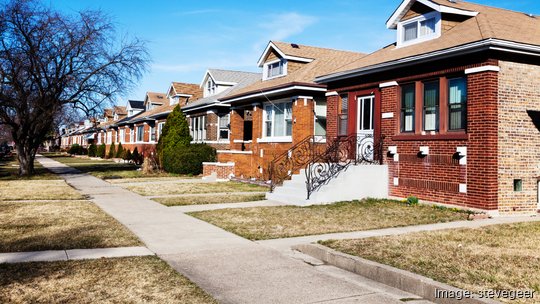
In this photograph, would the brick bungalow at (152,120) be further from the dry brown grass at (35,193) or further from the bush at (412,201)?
the bush at (412,201)

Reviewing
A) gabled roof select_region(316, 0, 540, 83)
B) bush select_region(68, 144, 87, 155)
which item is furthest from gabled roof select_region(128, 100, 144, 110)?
gabled roof select_region(316, 0, 540, 83)

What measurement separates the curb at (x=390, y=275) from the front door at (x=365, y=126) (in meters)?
8.73

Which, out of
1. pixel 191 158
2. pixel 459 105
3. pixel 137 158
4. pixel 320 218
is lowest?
pixel 320 218

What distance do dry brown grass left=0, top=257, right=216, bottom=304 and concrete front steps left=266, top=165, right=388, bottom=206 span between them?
7.81 meters

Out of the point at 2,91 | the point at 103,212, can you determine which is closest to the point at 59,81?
the point at 2,91

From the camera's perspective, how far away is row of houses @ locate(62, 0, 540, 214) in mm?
12391

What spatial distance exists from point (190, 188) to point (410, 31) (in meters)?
10.2

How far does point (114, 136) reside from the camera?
62.2 metres

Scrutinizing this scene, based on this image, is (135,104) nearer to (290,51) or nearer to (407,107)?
(290,51)

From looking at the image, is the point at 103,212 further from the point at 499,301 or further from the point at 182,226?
the point at 499,301

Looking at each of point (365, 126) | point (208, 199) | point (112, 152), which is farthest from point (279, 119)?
point (112, 152)

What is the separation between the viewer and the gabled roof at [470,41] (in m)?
12.3

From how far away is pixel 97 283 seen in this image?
20.1 feet

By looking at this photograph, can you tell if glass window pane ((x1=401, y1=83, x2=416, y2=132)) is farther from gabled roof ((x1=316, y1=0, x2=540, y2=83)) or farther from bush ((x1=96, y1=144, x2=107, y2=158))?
bush ((x1=96, y1=144, x2=107, y2=158))
